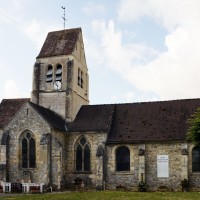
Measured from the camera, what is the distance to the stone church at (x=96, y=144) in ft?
113

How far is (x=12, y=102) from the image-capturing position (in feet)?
147

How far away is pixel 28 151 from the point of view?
36.8 m

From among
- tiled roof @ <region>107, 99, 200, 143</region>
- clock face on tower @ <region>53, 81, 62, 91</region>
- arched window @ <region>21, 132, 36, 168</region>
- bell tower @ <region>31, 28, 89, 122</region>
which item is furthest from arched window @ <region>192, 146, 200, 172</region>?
clock face on tower @ <region>53, 81, 62, 91</region>

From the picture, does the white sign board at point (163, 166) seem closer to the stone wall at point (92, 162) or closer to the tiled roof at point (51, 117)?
the stone wall at point (92, 162)

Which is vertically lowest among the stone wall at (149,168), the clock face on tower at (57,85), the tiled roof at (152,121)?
the stone wall at (149,168)

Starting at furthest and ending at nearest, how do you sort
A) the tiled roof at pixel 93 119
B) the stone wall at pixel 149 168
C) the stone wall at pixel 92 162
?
the tiled roof at pixel 93 119, the stone wall at pixel 92 162, the stone wall at pixel 149 168

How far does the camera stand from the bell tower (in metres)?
40.4

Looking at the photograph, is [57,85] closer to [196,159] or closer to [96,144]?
[96,144]

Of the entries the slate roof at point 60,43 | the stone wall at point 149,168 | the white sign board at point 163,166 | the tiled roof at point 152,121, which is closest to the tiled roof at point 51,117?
the tiled roof at point 152,121

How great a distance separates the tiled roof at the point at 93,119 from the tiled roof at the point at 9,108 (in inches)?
287

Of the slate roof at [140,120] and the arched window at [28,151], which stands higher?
the slate roof at [140,120]

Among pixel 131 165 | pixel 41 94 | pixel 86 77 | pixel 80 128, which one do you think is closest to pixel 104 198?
pixel 131 165

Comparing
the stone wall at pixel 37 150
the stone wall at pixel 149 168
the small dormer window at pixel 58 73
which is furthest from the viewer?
the small dormer window at pixel 58 73

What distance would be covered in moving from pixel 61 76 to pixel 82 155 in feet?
28.5
